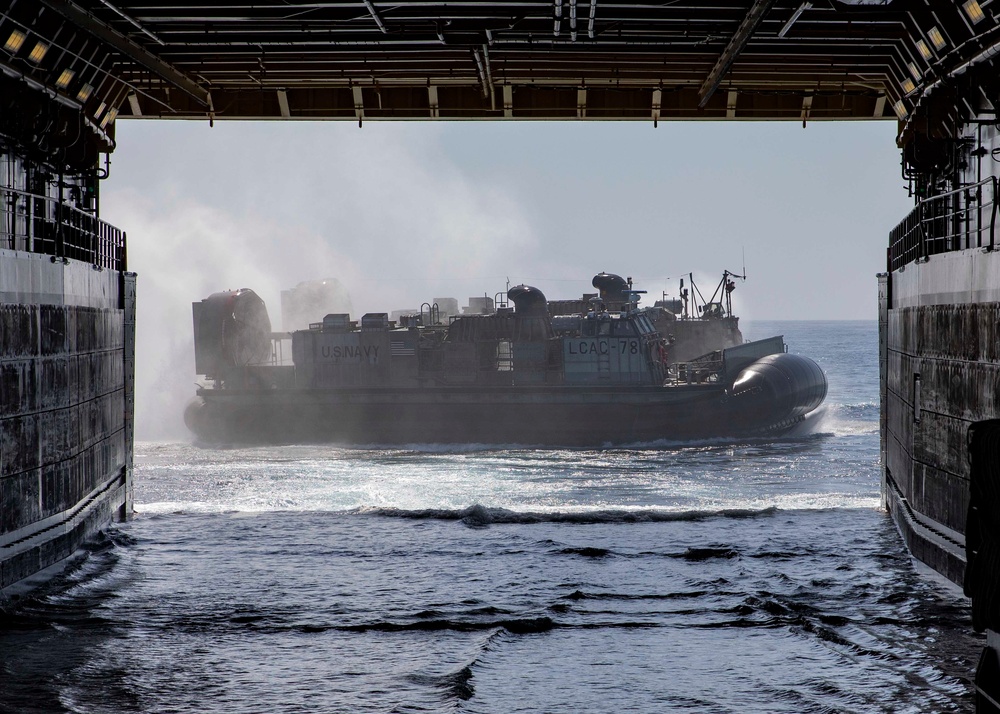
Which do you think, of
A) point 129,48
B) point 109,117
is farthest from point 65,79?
point 109,117

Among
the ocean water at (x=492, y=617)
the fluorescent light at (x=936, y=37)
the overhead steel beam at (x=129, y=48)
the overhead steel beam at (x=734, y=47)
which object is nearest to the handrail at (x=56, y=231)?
the overhead steel beam at (x=129, y=48)

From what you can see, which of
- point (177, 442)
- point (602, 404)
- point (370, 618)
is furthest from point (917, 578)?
point (177, 442)

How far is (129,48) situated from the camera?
14055 mm

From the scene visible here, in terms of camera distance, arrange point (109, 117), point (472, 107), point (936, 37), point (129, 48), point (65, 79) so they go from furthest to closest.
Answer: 1. point (472, 107)
2. point (109, 117)
3. point (65, 79)
4. point (129, 48)
5. point (936, 37)

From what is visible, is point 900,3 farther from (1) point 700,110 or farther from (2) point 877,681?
(2) point 877,681

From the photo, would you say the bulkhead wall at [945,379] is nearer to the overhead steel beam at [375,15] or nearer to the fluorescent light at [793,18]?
the fluorescent light at [793,18]

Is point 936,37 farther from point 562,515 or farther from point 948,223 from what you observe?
point 562,515

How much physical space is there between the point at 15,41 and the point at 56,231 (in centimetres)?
248

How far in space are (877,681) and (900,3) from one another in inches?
352

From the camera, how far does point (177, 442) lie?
4625 centimetres

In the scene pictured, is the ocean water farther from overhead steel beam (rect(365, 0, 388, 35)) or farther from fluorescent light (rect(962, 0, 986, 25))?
overhead steel beam (rect(365, 0, 388, 35))

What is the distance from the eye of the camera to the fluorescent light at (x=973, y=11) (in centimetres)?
1191

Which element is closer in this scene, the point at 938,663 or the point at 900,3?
the point at 938,663

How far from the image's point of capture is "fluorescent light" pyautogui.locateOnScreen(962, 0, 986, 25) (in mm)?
11914
